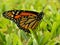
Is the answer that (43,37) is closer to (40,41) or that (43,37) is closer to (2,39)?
(40,41)

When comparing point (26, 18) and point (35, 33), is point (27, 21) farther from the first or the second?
point (35, 33)

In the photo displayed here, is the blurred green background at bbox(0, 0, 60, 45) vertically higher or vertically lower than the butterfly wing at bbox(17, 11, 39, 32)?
lower

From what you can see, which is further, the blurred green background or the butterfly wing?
the butterfly wing

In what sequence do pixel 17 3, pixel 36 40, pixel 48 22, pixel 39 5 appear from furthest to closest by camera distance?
pixel 17 3
pixel 39 5
pixel 48 22
pixel 36 40

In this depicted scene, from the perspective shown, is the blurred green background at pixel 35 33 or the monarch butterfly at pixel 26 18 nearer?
the blurred green background at pixel 35 33

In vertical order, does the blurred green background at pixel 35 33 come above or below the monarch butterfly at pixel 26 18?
below

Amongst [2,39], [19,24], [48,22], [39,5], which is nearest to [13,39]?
[2,39]

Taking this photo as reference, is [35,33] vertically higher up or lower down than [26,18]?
lower down

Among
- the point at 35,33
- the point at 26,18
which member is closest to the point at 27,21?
the point at 26,18
